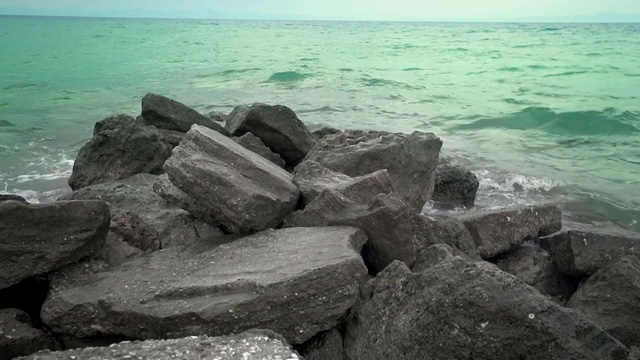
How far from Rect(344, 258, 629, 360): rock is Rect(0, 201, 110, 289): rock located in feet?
6.78

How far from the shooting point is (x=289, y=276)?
3332 millimetres

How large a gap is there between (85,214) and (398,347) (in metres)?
2.40

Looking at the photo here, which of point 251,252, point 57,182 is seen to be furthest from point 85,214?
point 57,182

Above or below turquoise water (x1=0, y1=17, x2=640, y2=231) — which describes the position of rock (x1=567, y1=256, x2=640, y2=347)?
above

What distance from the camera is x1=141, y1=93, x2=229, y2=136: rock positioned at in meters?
8.41

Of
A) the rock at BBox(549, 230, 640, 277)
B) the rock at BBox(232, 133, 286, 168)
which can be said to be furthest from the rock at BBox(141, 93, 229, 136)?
the rock at BBox(549, 230, 640, 277)

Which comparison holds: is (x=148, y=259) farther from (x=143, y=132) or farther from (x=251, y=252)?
(x=143, y=132)

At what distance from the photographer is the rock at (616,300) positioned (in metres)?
4.13

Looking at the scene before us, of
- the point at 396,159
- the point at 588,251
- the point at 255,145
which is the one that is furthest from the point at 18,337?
the point at 588,251

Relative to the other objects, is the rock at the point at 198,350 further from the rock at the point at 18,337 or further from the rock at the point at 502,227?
the rock at the point at 502,227

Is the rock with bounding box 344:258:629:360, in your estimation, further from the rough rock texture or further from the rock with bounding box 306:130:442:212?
the rock with bounding box 306:130:442:212

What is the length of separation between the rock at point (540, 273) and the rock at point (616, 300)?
56cm

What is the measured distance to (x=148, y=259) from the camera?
4059 mm

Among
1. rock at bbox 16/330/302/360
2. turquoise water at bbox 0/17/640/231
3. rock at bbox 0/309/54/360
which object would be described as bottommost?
turquoise water at bbox 0/17/640/231
